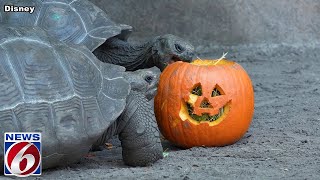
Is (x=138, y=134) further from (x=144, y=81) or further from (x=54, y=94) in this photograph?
(x=54, y=94)

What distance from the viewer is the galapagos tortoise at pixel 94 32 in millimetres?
6504

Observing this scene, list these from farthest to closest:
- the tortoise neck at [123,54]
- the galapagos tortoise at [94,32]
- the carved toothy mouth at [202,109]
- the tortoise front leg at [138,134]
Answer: the tortoise neck at [123,54] < the galapagos tortoise at [94,32] < the carved toothy mouth at [202,109] < the tortoise front leg at [138,134]

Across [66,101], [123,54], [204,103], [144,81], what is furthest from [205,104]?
[123,54]

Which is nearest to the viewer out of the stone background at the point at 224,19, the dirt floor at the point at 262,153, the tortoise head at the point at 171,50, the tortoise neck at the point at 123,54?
the dirt floor at the point at 262,153

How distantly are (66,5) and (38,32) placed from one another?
1.52 m

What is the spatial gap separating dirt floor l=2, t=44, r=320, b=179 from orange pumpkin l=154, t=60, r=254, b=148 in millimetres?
115

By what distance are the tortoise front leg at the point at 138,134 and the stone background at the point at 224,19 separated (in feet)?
15.2

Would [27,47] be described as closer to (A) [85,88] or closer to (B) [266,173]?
(A) [85,88]

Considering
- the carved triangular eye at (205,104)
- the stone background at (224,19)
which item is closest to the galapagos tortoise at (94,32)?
the carved triangular eye at (205,104)

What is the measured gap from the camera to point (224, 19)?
32.4 ft

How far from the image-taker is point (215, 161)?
5289mm

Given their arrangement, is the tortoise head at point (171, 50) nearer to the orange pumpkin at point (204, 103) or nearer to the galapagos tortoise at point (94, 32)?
the galapagos tortoise at point (94, 32)

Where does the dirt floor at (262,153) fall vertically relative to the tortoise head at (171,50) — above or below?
below

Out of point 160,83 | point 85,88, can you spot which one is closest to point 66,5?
point 160,83
